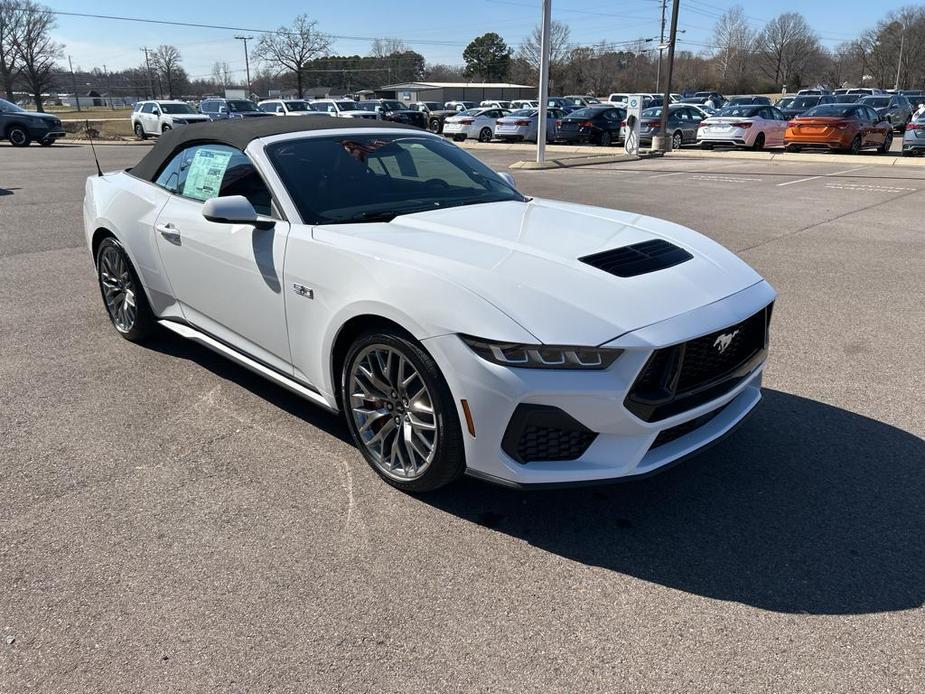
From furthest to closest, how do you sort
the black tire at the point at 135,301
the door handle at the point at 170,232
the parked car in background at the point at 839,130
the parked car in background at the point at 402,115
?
the parked car in background at the point at 402,115
the parked car in background at the point at 839,130
the black tire at the point at 135,301
the door handle at the point at 170,232

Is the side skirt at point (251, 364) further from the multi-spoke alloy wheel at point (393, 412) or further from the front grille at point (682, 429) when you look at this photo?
the front grille at point (682, 429)

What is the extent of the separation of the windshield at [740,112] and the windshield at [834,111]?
Result: 5.52 ft

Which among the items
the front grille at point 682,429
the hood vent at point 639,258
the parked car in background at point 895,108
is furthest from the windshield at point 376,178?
the parked car in background at point 895,108

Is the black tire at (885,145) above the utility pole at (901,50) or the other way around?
the other way around

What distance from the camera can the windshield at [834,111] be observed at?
71.4ft

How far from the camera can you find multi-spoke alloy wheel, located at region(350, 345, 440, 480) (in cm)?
308

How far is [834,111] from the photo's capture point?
72.6 ft

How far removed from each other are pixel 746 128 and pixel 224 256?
74.5 feet

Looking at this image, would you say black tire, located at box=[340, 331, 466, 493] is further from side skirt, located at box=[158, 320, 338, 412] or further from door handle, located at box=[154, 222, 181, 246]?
door handle, located at box=[154, 222, 181, 246]

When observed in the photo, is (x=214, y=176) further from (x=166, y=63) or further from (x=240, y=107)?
(x=166, y=63)

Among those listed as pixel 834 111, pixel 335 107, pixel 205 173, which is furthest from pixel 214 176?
pixel 335 107

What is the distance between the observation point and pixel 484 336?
8.88ft

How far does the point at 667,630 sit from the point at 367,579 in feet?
3.59

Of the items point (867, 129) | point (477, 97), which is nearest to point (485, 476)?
point (867, 129)
